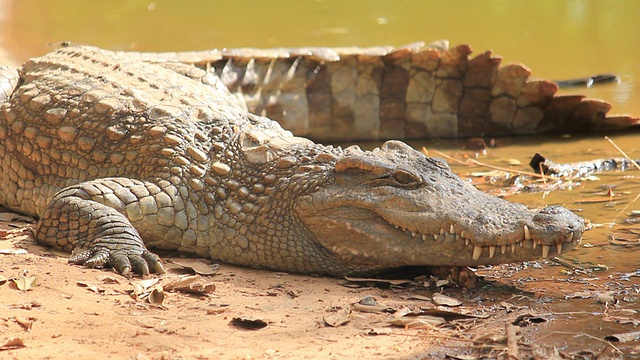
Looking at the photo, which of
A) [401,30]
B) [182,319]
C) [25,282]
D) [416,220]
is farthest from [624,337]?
[401,30]

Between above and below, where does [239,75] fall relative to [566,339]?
above

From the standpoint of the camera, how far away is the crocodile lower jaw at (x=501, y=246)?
4.48 meters

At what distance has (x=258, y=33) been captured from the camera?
12.1 m

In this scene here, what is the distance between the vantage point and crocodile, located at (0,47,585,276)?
4668 millimetres

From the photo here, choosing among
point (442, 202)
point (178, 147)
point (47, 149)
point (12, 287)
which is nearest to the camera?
point (12, 287)

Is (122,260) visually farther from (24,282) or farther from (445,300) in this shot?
A: (445,300)

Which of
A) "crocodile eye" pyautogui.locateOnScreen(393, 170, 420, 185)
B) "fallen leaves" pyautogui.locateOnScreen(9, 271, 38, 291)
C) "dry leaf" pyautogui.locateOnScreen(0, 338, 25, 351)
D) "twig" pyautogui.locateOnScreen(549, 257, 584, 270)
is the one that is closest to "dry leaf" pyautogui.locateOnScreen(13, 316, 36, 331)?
"dry leaf" pyautogui.locateOnScreen(0, 338, 25, 351)

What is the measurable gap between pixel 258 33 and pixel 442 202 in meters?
7.84

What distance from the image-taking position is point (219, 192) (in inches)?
205

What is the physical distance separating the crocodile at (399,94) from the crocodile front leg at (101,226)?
106 inches

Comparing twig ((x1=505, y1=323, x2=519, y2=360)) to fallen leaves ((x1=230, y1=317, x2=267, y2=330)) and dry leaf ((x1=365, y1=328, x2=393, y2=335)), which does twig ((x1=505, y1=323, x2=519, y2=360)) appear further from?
fallen leaves ((x1=230, y1=317, x2=267, y2=330))

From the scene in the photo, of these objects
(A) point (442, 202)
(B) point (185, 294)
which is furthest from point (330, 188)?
(B) point (185, 294)

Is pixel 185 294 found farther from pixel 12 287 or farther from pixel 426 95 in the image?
pixel 426 95

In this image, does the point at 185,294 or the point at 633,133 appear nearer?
the point at 185,294
